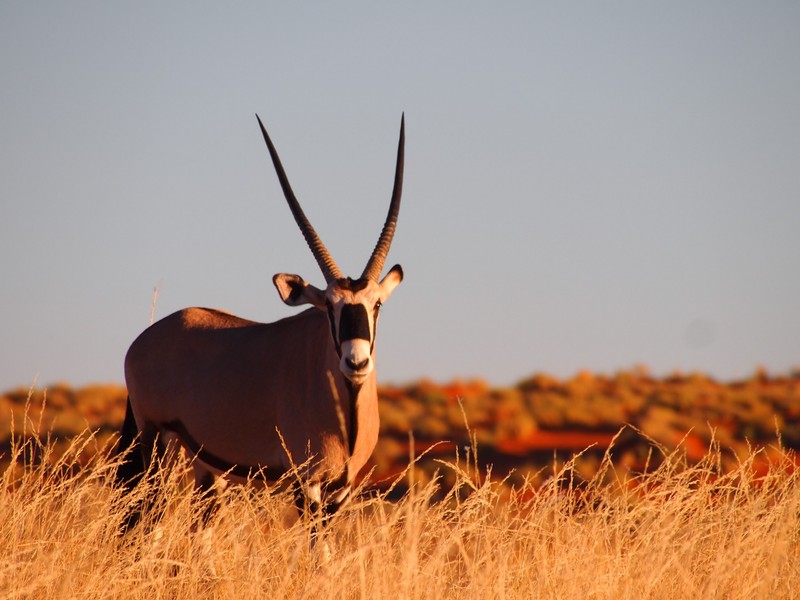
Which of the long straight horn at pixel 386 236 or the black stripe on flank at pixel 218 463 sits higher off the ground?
the long straight horn at pixel 386 236

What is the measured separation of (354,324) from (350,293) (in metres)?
0.30

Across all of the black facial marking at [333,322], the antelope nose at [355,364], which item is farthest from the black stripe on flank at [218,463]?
the antelope nose at [355,364]

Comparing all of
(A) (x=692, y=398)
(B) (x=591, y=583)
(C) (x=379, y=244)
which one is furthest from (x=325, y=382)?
(A) (x=692, y=398)

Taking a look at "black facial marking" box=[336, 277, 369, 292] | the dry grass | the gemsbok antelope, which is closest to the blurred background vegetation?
the gemsbok antelope

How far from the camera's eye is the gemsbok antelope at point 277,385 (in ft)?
20.0

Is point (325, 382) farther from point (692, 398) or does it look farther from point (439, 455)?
point (692, 398)

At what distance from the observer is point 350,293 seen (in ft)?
19.8

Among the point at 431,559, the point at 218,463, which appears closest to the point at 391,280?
the point at 218,463

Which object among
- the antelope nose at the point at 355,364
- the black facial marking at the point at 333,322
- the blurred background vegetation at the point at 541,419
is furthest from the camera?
the blurred background vegetation at the point at 541,419

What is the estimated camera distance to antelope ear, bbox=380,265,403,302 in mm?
6309

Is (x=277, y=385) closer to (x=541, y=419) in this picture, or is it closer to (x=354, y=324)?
(x=354, y=324)

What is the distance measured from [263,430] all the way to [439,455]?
53.4 ft

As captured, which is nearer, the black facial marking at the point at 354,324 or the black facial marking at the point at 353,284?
the black facial marking at the point at 354,324

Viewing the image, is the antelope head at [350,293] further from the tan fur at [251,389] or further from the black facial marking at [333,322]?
the tan fur at [251,389]
